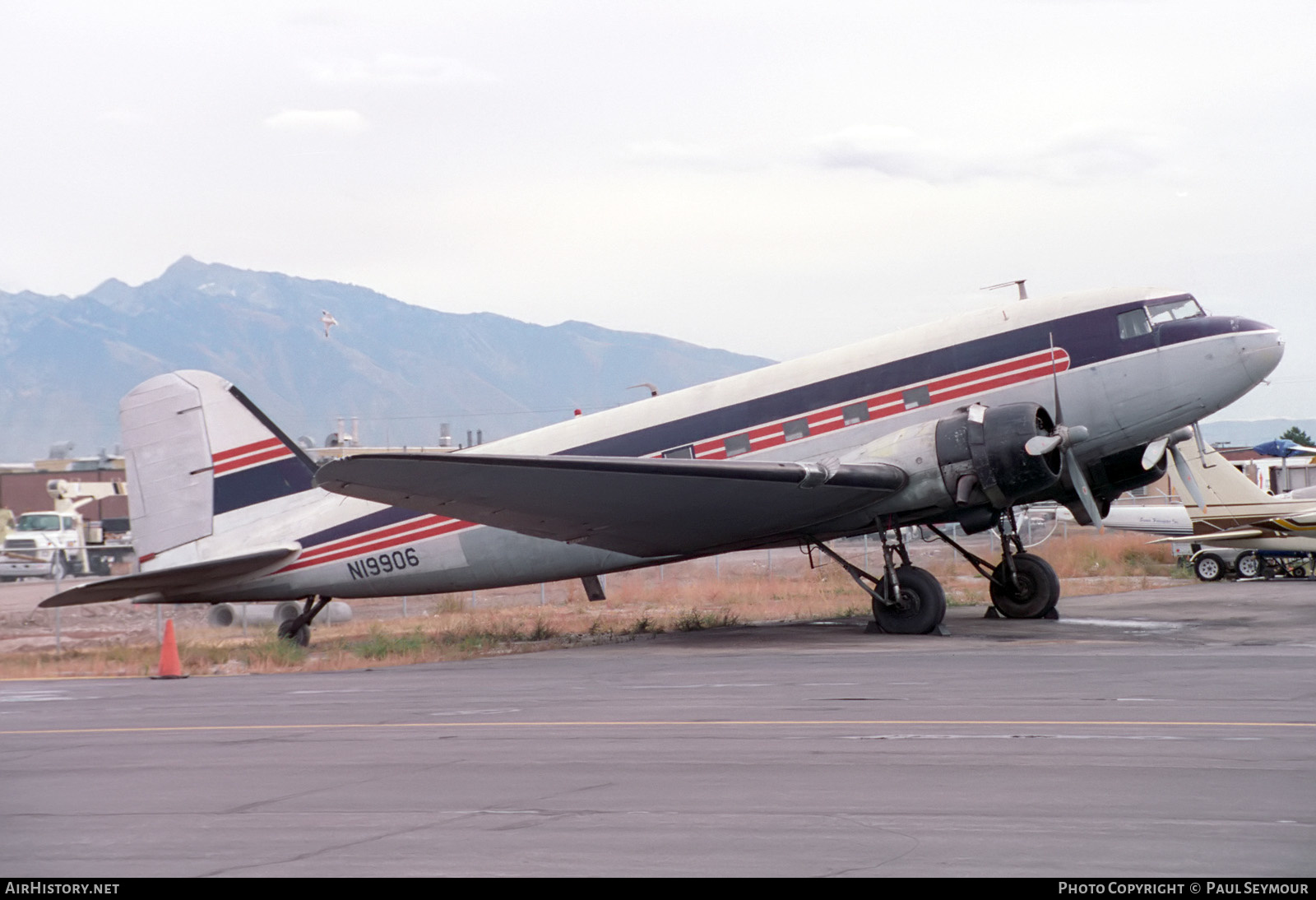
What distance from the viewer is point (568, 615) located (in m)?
29.3

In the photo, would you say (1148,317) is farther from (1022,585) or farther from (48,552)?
(48,552)

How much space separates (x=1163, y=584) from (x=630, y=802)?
29913 millimetres

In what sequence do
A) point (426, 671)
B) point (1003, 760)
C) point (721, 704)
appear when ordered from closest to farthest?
point (1003, 760) < point (721, 704) < point (426, 671)

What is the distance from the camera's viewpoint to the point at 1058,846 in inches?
233

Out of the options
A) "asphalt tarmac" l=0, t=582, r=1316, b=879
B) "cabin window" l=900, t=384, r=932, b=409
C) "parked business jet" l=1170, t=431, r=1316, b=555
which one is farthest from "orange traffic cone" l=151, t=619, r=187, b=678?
"parked business jet" l=1170, t=431, r=1316, b=555

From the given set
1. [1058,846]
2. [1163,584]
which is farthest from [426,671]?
[1163,584]

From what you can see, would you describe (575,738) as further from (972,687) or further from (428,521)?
(428,521)

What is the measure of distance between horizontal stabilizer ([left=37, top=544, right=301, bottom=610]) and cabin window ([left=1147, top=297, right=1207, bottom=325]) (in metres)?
14.0

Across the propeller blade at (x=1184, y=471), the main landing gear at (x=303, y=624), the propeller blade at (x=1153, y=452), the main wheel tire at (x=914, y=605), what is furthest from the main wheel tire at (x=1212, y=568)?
the main landing gear at (x=303, y=624)

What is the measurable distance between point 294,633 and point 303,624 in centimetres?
19

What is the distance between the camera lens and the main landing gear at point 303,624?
838 inches

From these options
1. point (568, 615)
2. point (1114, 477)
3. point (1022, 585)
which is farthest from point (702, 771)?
point (568, 615)

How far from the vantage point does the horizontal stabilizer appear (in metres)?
19.3

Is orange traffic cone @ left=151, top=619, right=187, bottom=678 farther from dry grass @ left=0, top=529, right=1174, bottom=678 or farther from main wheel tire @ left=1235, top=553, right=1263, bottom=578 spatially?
main wheel tire @ left=1235, top=553, right=1263, bottom=578
